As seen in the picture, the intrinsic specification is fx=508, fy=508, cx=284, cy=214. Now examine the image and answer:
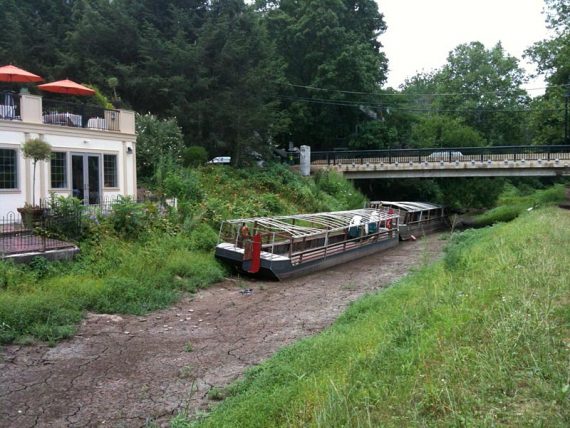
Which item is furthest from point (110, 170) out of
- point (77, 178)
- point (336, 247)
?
point (336, 247)

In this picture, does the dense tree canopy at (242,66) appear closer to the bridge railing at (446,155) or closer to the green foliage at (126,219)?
the bridge railing at (446,155)

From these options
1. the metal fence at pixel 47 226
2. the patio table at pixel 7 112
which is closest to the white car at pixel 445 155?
the metal fence at pixel 47 226

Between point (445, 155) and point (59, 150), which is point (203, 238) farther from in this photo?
point (445, 155)

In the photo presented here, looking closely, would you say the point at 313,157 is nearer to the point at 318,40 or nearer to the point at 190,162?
the point at 318,40

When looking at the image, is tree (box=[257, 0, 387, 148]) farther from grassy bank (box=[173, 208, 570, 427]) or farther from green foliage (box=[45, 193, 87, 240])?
grassy bank (box=[173, 208, 570, 427])

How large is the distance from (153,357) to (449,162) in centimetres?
3393

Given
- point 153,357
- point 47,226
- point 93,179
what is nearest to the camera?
point 153,357

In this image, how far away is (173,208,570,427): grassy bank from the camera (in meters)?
4.58

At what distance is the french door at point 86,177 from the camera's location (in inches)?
797

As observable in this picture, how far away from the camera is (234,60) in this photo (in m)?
34.6

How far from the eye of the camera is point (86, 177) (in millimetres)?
20578

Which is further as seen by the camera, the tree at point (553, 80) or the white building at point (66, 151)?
the tree at point (553, 80)

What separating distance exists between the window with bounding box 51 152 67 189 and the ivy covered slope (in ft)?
10.4

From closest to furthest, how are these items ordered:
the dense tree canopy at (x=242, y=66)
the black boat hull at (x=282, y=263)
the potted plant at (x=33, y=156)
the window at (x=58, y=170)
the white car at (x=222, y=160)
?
the potted plant at (x=33, y=156) < the black boat hull at (x=282, y=263) < the window at (x=58, y=170) < the dense tree canopy at (x=242, y=66) < the white car at (x=222, y=160)
